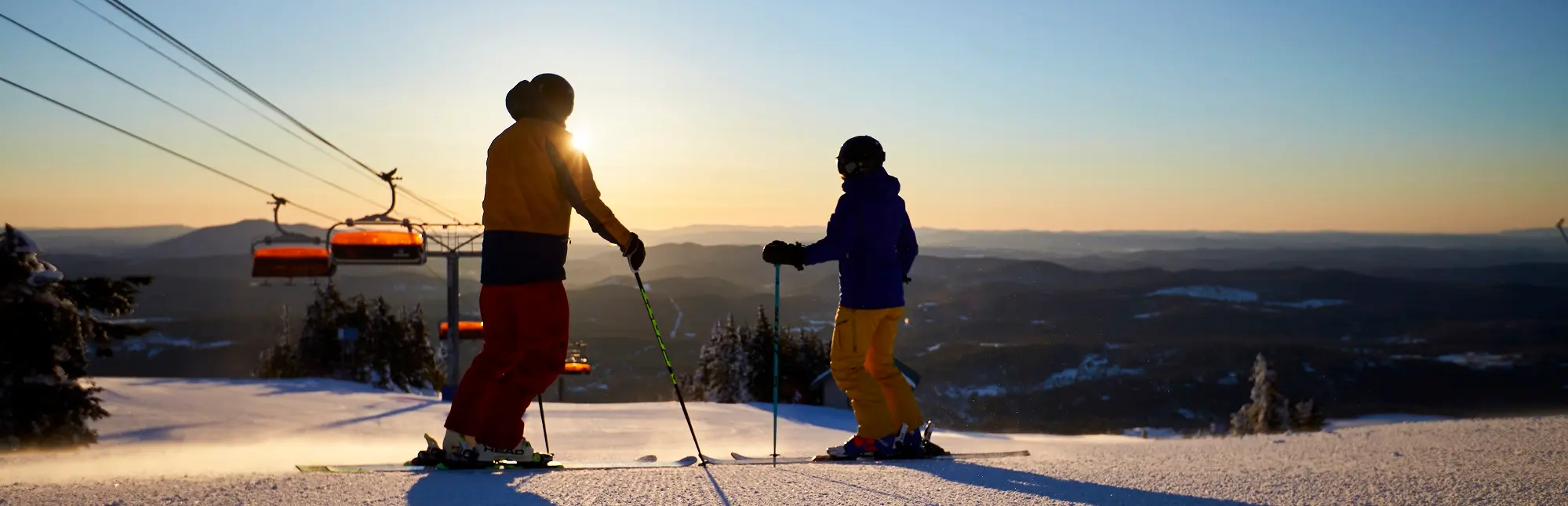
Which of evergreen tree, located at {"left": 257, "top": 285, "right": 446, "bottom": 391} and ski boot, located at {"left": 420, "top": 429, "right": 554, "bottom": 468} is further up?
ski boot, located at {"left": 420, "top": 429, "right": 554, "bottom": 468}

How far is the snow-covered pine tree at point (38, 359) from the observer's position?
971 centimetres

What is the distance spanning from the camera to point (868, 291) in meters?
5.94

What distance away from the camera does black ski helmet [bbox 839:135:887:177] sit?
5984 millimetres

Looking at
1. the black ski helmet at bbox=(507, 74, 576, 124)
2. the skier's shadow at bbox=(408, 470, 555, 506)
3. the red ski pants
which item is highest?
the black ski helmet at bbox=(507, 74, 576, 124)

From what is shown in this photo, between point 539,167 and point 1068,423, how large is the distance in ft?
561

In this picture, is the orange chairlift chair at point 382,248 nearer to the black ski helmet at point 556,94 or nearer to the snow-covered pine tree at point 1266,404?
the black ski helmet at point 556,94

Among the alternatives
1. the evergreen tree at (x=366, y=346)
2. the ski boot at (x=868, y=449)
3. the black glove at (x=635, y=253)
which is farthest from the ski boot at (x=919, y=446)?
the evergreen tree at (x=366, y=346)

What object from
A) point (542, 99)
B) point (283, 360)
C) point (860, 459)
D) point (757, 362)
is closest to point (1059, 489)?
point (860, 459)

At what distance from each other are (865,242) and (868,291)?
0.31 metres

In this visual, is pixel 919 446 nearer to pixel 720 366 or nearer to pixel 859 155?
pixel 859 155

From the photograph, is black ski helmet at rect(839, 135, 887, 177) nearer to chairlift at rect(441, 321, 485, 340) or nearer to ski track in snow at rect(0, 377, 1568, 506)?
ski track in snow at rect(0, 377, 1568, 506)

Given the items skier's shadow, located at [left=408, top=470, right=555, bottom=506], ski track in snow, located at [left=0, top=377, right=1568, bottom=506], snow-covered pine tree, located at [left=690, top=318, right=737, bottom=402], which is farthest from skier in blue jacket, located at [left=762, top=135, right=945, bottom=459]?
snow-covered pine tree, located at [left=690, top=318, right=737, bottom=402]

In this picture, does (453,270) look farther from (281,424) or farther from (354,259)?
(281,424)

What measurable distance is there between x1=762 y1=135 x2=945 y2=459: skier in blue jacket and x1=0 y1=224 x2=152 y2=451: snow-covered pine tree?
A: 8132 mm
